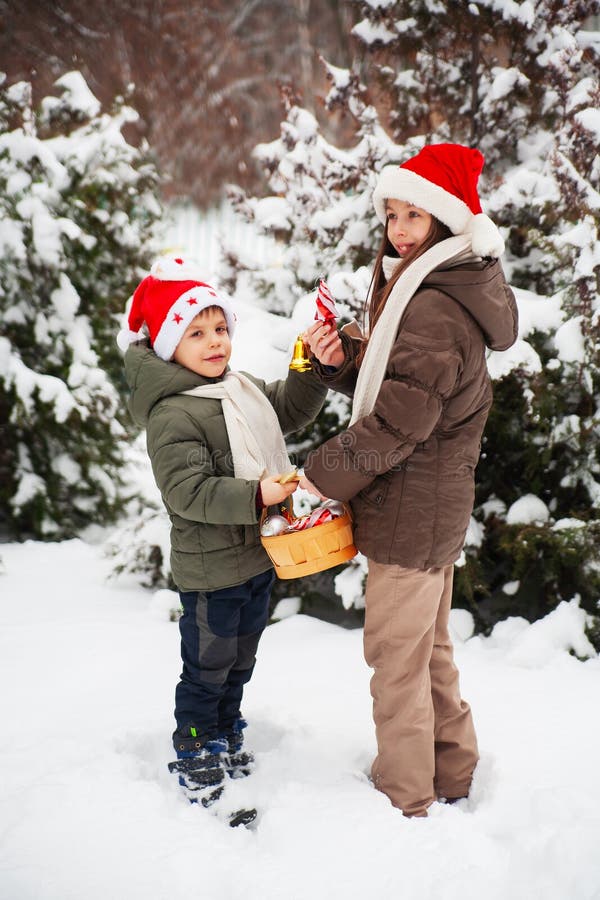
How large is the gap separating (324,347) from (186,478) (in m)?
0.54

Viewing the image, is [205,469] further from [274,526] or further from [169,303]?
[169,303]

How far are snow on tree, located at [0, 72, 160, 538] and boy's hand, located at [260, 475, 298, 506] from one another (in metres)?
2.70

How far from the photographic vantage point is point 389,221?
74.9 inches

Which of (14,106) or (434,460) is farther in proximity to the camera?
(14,106)

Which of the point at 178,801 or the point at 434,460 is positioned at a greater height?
the point at 434,460

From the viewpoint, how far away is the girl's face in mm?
1815

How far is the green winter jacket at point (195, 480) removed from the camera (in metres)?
1.87

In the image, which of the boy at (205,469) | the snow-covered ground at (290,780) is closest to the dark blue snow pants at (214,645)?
the boy at (205,469)

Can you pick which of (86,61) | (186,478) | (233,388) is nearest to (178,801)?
(186,478)

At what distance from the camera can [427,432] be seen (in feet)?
5.75

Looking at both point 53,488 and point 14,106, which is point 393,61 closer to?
point 14,106

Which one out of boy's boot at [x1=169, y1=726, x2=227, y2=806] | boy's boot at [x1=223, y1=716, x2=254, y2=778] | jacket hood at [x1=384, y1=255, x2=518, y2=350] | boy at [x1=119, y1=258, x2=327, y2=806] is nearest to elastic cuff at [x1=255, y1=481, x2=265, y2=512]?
boy at [x1=119, y1=258, x2=327, y2=806]

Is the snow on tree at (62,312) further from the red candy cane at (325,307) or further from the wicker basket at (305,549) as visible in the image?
the wicker basket at (305,549)

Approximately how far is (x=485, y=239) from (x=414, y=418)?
1.54ft
